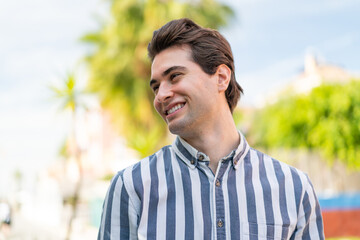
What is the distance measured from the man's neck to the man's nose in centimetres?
17

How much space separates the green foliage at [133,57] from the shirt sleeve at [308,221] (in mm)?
14283

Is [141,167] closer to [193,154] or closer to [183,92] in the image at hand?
[193,154]

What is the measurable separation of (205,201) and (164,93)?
0.41 metres

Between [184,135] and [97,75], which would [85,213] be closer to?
[97,75]

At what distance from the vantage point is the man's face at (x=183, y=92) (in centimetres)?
165

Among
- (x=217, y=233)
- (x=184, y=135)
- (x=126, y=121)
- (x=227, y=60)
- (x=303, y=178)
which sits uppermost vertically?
(x=126, y=121)

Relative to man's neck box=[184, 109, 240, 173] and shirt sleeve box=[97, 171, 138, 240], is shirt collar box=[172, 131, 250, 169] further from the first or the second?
shirt sleeve box=[97, 171, 138, 240]

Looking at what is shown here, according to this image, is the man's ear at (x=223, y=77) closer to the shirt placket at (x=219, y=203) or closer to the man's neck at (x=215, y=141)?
the man's neck at (x=215, y=141)

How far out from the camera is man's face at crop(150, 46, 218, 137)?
1.65 metres

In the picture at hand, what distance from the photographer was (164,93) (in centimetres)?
168

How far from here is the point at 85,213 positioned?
22.5m

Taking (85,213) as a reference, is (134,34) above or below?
above

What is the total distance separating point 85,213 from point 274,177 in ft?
71.6

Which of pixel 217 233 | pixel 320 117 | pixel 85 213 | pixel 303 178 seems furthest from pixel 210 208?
pixel 85 213
